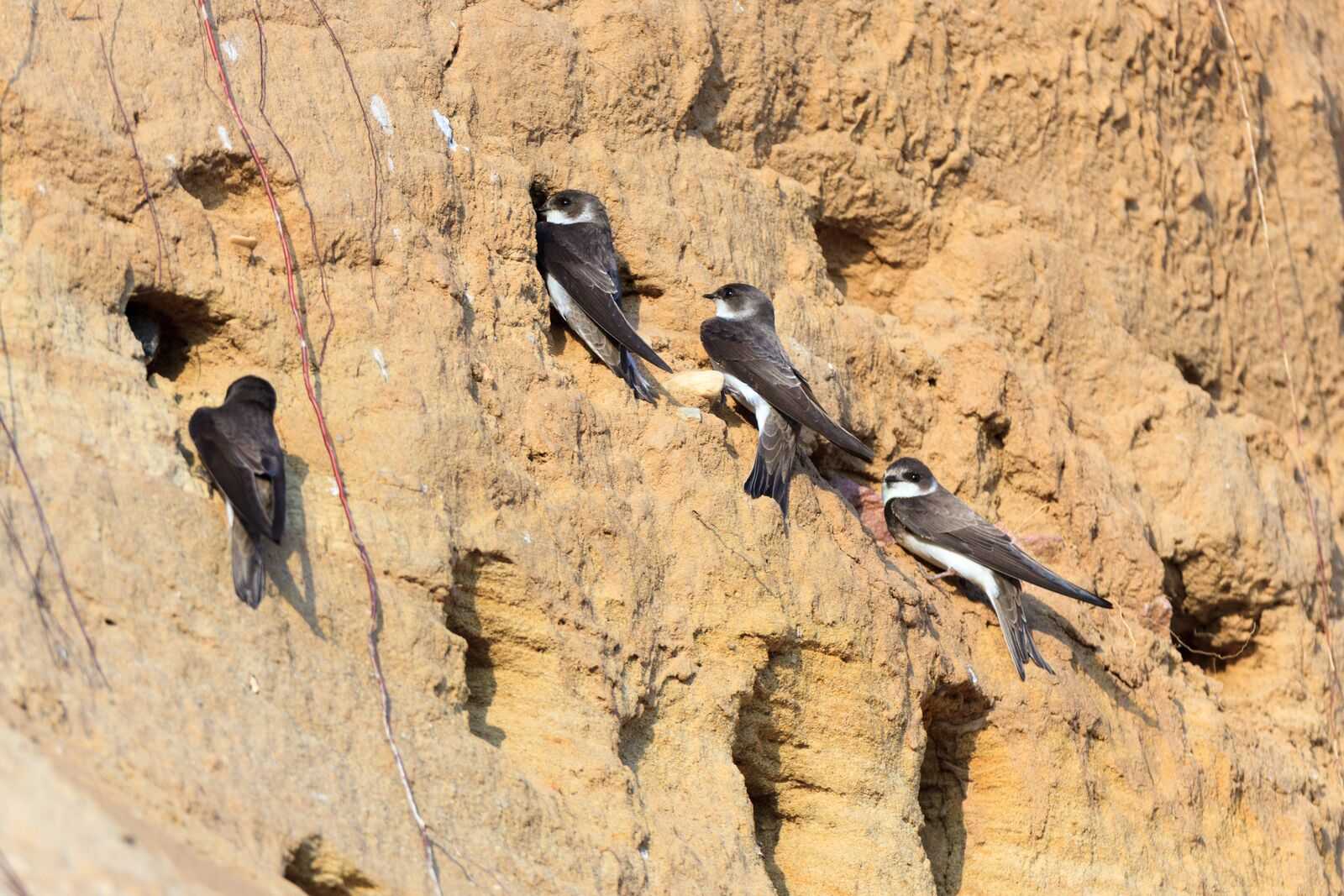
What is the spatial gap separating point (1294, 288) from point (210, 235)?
13.6 ft

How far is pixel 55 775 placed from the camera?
9.02ft

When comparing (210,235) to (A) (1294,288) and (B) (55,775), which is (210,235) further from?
(A) (1294,288)

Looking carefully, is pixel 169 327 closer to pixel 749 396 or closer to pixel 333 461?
pixel 333 461

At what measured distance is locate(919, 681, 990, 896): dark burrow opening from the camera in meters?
4.80

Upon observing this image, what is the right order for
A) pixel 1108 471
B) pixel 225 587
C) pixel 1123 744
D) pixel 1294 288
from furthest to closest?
pixel 1294 288, pixel 1108 471, pixel 1123 744, pixel 225 587

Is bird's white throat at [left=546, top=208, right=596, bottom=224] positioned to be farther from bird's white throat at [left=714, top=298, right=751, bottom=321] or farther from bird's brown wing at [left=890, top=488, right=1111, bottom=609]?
bird's brown wing at [left=890, top=488, right=1111, bottom=609]

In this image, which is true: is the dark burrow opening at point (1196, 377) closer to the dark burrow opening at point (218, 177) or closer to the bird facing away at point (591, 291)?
the bird facing away at point (591, 291)

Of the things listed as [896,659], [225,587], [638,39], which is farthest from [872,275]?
[225,587]

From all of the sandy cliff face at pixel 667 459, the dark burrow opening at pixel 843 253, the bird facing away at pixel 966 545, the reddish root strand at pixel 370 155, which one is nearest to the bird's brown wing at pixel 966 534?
the bird facing away at pixel 966 545

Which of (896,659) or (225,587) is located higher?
(225,587)

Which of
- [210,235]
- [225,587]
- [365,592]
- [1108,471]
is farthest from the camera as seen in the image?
[1108,471]

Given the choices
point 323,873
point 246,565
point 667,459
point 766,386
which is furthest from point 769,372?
point 323,873

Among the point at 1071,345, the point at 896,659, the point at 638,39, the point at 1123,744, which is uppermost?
the point at 638,39

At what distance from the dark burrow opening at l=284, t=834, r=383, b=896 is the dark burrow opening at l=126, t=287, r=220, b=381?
1.19 meters
